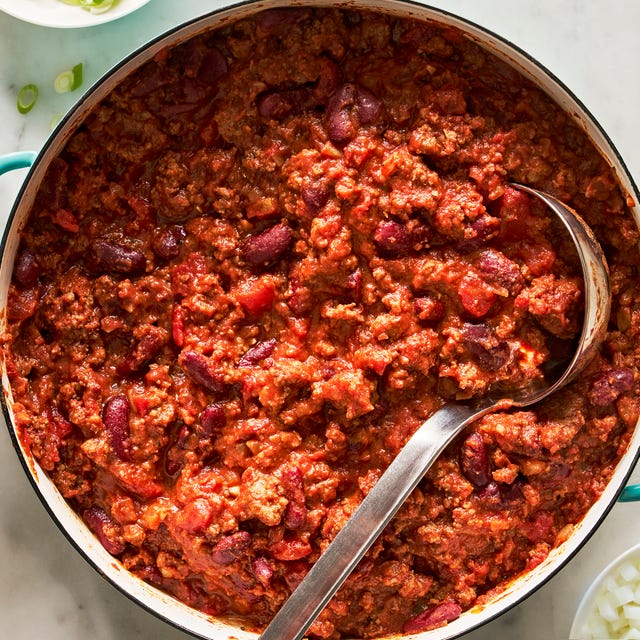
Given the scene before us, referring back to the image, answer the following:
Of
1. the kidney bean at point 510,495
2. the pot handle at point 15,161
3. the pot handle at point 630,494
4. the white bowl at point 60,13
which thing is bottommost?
the kidney bean at point 510,495

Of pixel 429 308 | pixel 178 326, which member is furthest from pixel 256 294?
pixel 429 308

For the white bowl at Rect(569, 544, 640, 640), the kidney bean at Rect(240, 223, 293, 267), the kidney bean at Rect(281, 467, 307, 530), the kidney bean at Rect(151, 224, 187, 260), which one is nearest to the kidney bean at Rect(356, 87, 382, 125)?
the kidney bean at Rect(240, 223, 293, 267)

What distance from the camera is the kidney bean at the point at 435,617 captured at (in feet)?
11.8

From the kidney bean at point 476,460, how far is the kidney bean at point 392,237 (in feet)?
2.51

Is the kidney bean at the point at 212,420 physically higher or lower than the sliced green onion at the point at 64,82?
lower

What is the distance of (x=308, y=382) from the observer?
3.51 metres

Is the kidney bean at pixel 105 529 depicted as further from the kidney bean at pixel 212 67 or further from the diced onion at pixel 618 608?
the diced onion at pixel 618 608

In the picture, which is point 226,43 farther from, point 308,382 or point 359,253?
point 308,382

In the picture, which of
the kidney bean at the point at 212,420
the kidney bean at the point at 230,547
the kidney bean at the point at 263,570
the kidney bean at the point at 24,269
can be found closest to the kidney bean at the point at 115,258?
the kidney bean at the point at 24,269

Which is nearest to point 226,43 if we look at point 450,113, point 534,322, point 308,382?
point 450,113

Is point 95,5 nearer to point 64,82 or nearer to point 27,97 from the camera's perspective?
point 64,82

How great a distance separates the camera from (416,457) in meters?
3.39

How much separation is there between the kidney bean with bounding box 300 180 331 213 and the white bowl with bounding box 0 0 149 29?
110cm

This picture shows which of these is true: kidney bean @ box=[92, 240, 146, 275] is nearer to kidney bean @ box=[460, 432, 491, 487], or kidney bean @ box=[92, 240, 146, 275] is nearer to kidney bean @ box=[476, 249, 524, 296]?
kidney bean @ box=[476, 249, 524, 296]
